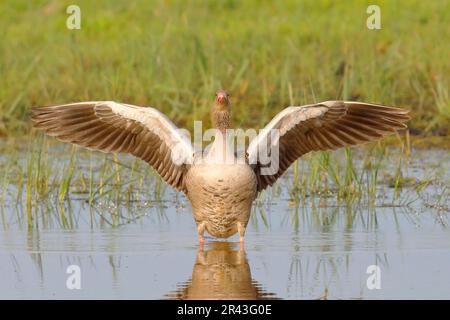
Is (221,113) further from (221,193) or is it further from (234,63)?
(234,63)

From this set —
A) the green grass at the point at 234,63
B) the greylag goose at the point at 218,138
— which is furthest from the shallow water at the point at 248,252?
the green grass at the point at 234,63

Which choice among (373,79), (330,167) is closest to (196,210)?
(330,167)

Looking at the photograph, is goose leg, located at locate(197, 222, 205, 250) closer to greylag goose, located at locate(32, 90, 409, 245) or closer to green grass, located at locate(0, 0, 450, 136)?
greylag goose, located at locate(32, 90, 409, 245)

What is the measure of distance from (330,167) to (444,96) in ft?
10.9

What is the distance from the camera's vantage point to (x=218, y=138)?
916 centimetres

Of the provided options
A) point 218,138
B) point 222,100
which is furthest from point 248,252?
point 222,100

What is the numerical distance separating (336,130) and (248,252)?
144 cm

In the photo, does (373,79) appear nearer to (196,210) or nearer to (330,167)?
(330,167)

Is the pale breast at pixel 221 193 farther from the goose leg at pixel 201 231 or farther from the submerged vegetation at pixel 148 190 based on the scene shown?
the submerged vegetation at pixel 148 190

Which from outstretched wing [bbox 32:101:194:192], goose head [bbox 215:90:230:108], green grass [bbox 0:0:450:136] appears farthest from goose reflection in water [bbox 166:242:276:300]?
green grass [bbox 0:0:450:136]

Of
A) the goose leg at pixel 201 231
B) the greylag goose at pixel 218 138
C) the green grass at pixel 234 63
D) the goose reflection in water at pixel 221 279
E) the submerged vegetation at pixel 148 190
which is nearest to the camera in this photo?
the goose reflection in water at pixel 221 279

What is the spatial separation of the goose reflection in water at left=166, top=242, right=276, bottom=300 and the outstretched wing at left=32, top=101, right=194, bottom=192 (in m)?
0.83

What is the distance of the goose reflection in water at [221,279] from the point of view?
294 inches

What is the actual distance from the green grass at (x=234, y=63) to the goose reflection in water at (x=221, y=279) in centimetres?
378
